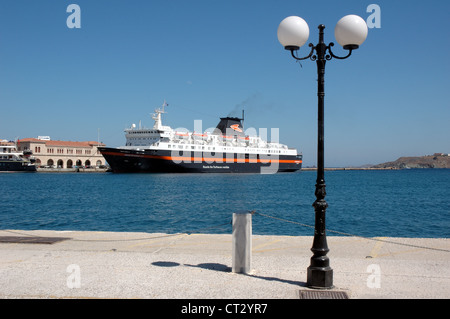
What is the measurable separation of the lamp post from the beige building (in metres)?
93.1

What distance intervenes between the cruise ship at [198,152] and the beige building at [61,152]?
36.4 meters

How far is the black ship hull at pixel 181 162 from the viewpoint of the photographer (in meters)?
57.1

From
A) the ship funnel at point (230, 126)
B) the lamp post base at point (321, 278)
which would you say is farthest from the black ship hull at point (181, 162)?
the lamp post base at point (321, 278)

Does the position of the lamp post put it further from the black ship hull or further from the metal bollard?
the black ship hull

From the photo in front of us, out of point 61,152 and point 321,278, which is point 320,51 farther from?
point 61,152

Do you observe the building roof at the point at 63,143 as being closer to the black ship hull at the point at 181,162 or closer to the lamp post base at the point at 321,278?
the black ship hull at the point at 181,162

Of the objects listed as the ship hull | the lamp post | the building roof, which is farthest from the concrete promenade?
the building roof

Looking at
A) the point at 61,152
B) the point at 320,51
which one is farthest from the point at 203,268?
the point at 61,152

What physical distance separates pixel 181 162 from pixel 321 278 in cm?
5573
